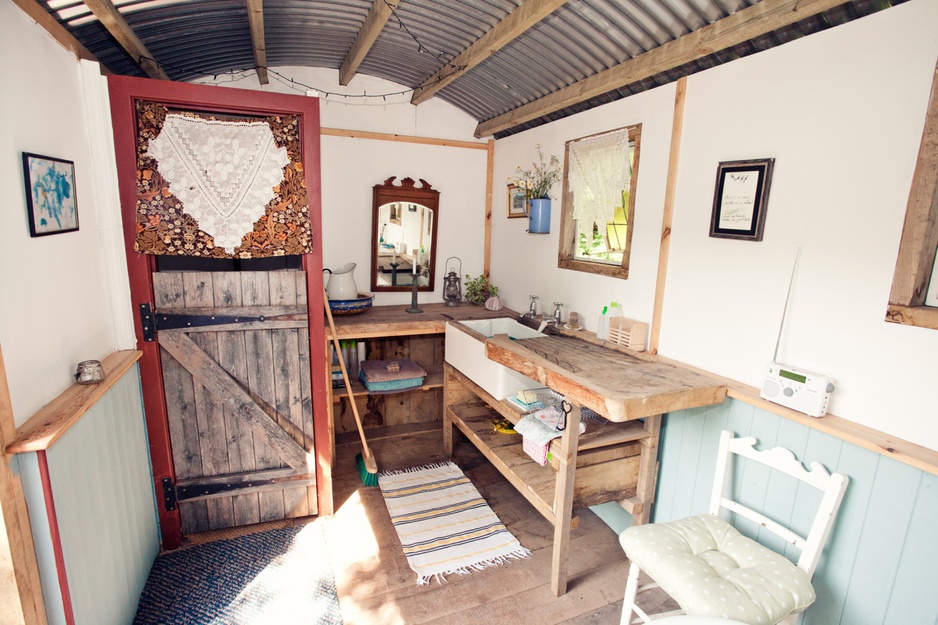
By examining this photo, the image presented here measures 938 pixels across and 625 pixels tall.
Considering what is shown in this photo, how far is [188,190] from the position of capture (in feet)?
8.02

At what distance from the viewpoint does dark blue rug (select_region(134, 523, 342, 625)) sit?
7.35ft

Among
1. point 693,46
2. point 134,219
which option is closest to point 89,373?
point 134,219

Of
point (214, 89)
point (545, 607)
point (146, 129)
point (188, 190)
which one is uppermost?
point (214, 89)

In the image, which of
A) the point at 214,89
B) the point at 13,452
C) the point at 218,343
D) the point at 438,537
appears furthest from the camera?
the point at 438,537

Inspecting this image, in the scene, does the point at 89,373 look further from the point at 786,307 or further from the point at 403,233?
the point at 786,307

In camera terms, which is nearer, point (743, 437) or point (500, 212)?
point (743, 437)

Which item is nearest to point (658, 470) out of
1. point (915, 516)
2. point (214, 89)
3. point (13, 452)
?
point (915, 516)

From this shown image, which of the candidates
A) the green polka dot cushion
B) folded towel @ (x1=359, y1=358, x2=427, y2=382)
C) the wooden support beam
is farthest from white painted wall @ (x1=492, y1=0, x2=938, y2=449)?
folded towel @ (x1=359, y1=358, x2=427, y2=382)

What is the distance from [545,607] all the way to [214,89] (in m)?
3.05

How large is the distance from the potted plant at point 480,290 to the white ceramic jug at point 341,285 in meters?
1.15

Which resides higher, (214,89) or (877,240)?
(214,89)

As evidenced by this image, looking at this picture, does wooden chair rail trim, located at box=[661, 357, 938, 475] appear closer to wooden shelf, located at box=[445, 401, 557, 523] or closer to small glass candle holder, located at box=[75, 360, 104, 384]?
wooden shelf, located at box=[445, 401, 557, 523]

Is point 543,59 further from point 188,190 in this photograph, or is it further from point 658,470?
point 658,470

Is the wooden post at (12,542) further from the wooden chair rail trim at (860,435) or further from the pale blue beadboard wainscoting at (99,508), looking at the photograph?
the wooden chair rail trim at (860,435)
